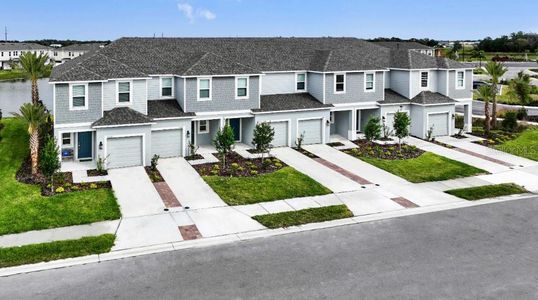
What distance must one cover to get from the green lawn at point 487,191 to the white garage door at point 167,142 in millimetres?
14969

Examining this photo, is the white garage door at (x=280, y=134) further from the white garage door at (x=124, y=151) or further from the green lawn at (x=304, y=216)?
the green lawn at (x=304, y=216)

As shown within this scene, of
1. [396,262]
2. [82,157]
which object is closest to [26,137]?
[82,157]

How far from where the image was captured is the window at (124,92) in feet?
89.8

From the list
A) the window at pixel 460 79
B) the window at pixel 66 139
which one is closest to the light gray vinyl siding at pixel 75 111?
the window at pixel 66 139

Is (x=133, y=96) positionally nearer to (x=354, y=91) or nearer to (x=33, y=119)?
(x=33, y=119)

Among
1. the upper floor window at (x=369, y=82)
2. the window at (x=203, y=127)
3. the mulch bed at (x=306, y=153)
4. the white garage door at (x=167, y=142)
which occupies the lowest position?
the mulch bed at (x=306, y=153)

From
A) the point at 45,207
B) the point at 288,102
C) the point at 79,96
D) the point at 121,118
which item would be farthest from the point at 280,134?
the point at 45,207

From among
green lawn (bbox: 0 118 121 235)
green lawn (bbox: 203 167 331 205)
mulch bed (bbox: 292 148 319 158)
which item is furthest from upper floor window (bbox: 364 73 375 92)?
green lawn (bbox: 0 118 121 235)

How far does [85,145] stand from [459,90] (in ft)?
89.4

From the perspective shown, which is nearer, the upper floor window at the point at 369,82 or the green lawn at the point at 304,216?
the green lawn at the point at 304,216

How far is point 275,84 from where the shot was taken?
114ft

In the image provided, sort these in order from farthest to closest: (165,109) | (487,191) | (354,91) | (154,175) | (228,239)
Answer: (354,91), (165,109), (154,175), (487,191), (228,239)

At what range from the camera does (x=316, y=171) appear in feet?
86.1

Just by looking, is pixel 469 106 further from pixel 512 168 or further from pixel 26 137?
pixel 26 137
